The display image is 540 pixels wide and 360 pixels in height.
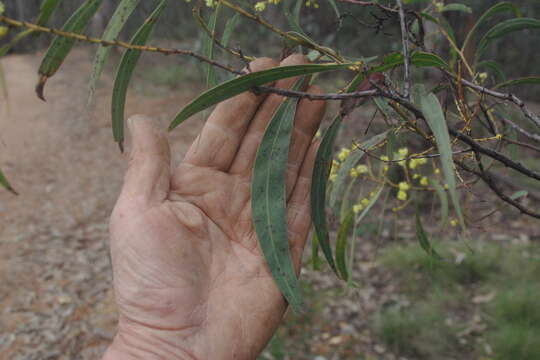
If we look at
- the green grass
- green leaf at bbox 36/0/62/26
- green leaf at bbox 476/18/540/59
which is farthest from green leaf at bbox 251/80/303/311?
the green grass

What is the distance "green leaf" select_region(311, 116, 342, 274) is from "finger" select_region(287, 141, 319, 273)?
0.26m

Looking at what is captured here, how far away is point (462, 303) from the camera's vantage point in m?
2.82

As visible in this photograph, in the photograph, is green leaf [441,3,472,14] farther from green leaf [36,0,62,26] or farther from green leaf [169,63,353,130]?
green leaf [36,0,62,26]

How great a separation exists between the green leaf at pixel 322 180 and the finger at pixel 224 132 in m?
0.31

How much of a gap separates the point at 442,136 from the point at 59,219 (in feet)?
11.4

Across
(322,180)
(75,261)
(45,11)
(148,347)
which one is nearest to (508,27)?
(322,180)

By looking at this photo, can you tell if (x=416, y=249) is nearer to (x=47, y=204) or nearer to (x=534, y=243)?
(x=534, y=243)

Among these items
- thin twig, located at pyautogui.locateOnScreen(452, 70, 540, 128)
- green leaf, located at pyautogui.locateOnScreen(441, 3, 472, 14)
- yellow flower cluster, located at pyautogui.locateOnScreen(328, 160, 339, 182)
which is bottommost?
yellow flower cluster, located at pyautogui.locateOnScreen(328, 160, 339, 182)

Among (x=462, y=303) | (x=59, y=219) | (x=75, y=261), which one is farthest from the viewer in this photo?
(x=59, y=219)

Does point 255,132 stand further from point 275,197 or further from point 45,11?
point 45,11

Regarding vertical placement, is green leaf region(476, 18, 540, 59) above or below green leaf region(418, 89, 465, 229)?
above

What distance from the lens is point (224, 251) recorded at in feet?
4.01

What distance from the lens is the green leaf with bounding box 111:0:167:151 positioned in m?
0.82

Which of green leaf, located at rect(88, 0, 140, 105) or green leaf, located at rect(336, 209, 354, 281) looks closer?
green leaf, located at rect(88, 0, 140, 105)
